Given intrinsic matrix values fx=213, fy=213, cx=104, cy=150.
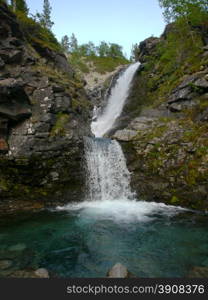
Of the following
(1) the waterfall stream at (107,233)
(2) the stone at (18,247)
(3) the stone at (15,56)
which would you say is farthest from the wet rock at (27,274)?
(3) the stone at (15,56)

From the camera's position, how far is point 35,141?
14.7 meters

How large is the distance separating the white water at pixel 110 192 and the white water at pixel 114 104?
11.5 m

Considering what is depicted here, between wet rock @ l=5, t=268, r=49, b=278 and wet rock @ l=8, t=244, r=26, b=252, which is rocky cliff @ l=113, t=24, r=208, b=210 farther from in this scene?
wet rock @ l=5, t=268, r=49, b=278

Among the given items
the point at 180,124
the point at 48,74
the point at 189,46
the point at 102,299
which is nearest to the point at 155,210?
the point at 180,124

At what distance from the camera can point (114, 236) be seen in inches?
420

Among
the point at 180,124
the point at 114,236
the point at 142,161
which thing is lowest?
the point at 114,236

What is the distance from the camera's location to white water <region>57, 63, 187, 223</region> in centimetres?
1349

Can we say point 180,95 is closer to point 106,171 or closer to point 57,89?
point 106,171

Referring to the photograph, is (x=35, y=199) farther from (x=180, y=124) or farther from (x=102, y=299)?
(x=180, y=124)

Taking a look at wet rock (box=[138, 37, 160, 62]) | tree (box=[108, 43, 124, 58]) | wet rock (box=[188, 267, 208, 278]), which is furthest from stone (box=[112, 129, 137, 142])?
tree (box=[108, 43, 124, 58])

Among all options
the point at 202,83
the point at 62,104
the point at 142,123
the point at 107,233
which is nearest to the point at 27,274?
the point at 107,233

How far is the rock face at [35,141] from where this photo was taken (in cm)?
1415

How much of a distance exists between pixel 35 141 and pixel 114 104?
21.2m

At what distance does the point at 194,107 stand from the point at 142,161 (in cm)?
722
